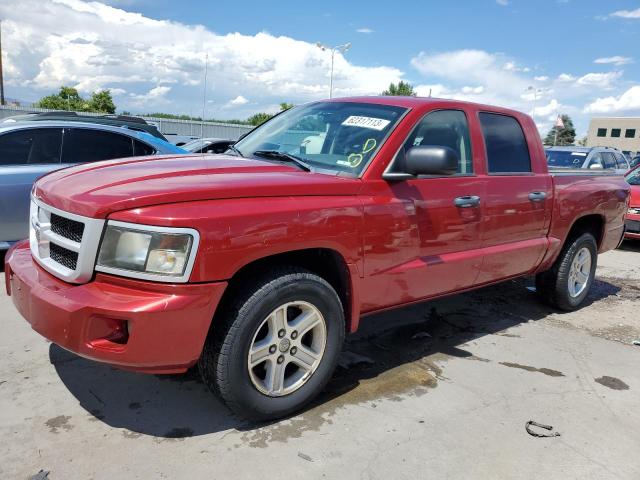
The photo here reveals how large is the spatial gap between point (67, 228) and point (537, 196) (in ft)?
11.6

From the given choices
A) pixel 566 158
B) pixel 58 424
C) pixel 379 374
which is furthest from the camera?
pixel 566 158

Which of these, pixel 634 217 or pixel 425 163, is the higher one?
pixel 425 163

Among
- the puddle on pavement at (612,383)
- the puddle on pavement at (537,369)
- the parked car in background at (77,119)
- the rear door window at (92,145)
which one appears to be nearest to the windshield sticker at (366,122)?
the puddle on pavement at (537,369)

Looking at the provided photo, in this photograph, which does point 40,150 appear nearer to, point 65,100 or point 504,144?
point 504,144

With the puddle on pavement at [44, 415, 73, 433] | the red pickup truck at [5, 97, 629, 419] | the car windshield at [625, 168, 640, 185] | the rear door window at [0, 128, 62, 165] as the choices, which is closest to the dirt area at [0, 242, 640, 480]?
the puddle on pavement at [44, 415, 73, 433]

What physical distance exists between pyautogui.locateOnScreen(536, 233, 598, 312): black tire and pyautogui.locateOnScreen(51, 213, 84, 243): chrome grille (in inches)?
169

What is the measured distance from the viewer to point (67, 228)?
269 cm

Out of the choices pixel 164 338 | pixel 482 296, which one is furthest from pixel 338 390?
pixel 482 296

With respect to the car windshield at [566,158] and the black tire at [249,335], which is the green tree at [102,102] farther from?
the black tire at [249,335]

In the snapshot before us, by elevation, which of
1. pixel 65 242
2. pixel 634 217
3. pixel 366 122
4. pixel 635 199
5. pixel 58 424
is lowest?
pixel 58 424

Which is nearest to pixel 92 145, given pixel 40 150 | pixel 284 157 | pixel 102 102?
pixel 40 150

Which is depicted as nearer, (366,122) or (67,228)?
(67,228)

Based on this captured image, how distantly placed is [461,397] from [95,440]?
2.14 metres

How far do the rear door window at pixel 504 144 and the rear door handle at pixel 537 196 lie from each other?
21 cm
